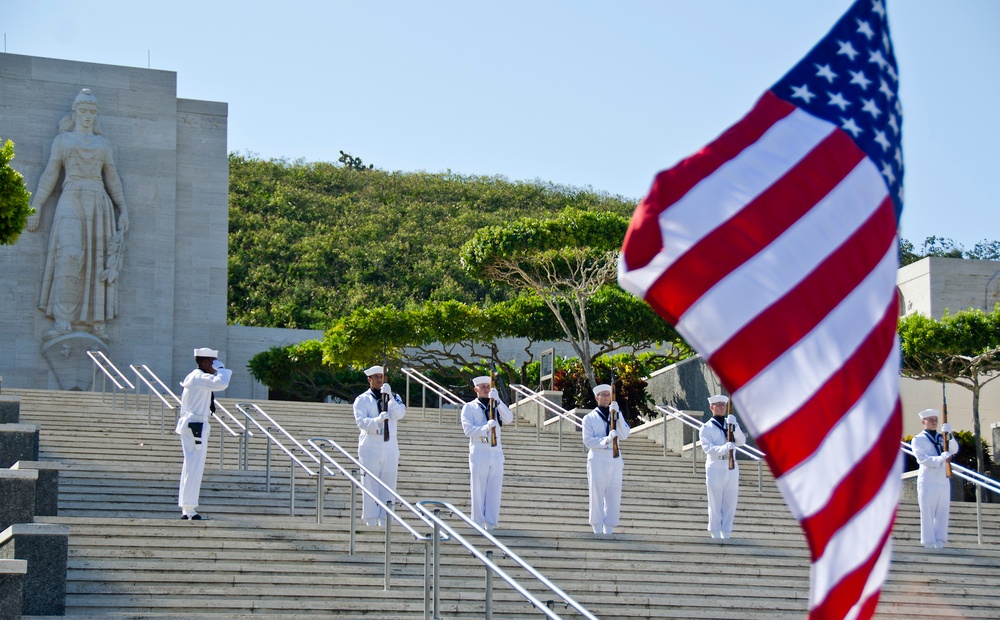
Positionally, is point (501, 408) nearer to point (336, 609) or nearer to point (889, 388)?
point (336, 609)

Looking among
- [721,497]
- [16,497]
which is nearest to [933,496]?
[721,497]

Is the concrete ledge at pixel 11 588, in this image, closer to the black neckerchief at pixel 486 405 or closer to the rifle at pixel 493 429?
the rifle at pixel 493 429

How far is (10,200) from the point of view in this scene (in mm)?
15922

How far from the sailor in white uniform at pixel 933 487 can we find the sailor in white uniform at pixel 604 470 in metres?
3.42

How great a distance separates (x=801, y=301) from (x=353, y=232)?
47.0 meters

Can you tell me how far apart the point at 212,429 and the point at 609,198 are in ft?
153

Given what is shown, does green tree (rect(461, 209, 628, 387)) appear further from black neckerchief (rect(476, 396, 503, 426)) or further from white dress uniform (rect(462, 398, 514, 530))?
white dress uniform (rect(462, 398, 514, 530))

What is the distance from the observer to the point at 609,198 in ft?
206

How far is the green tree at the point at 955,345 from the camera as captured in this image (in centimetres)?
2141

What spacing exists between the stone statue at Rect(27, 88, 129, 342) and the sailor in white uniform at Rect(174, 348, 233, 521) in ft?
39.2

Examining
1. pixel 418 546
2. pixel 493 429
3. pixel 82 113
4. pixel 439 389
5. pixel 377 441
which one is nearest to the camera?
pixel 418 546

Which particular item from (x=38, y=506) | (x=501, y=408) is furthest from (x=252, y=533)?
(x=501, y=408)

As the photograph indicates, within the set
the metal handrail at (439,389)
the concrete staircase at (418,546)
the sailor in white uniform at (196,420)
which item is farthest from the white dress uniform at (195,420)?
the metal handrail at (439,389)

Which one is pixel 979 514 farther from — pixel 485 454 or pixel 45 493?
pixel 45 493
